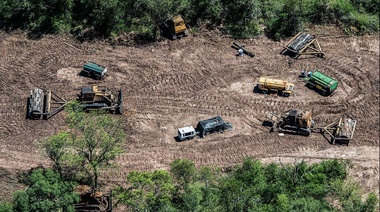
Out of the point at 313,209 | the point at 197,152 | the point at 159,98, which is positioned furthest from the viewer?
the point at 159,98

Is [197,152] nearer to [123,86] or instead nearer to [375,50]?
[123,86]

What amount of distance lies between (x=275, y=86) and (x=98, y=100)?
62.9 ft

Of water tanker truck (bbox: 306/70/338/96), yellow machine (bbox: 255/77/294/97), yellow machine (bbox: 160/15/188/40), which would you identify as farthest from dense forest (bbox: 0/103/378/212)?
yellow machine (bbox: 160/15/188/40)

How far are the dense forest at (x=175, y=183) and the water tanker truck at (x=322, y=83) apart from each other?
Result: 996 centimetres

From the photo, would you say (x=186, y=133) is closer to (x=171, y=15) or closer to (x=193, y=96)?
(x=193, y=96)

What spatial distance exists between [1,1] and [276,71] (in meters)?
32.9

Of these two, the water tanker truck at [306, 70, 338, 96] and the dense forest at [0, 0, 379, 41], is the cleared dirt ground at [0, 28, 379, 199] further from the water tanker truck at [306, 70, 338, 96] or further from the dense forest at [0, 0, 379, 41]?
the dense forest at [0, 0, 379, 41]

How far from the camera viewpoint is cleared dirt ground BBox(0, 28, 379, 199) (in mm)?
62062

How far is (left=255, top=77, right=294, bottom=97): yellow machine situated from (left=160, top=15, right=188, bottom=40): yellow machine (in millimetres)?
11413

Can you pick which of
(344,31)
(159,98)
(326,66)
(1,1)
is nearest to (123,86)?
(159,98)

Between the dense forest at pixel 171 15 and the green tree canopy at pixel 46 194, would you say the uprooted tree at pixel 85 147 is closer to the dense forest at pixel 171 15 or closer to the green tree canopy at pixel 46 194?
the green tree canopy at pixel 46 194

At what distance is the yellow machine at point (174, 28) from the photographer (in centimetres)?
7206

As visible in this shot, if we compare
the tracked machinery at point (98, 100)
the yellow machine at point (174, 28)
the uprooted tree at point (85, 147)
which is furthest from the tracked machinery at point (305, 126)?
the uprooted tree at point (85, 147)

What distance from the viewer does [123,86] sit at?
67.2 meters
